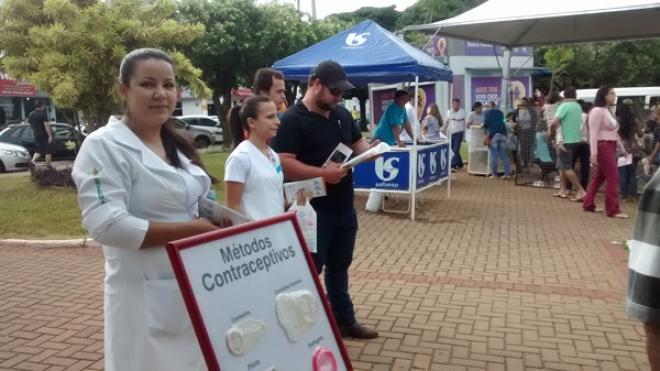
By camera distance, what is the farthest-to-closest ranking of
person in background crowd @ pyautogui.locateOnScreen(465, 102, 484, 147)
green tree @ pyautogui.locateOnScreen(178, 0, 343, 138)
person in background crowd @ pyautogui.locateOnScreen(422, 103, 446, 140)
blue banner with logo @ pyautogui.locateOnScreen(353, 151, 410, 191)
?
1. green tree @ pyautogui.locateOnScreen(178, 0, 343, 138)
2. person in background crowd @ pyautogui.locateOnScreen(465, 102, 484, 147)
3. person in background crowd @ pyautogui.locateOnScreen(422, 103, 446, 140)
4. blue banner with logo @ pyautogui.locateOnScreen(353, 151, 410, 191)

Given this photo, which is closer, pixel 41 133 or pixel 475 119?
pixel 475 119

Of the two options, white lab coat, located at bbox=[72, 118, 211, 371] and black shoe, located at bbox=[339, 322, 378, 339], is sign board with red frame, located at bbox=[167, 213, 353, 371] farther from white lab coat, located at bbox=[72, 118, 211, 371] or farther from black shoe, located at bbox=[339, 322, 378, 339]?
black shoe, located at bbox=[339, 322, 378, 339]

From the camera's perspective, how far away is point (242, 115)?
354 centimetres

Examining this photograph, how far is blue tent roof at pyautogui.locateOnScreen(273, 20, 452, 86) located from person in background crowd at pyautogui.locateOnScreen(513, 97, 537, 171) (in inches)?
140

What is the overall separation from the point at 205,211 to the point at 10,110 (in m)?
37.0

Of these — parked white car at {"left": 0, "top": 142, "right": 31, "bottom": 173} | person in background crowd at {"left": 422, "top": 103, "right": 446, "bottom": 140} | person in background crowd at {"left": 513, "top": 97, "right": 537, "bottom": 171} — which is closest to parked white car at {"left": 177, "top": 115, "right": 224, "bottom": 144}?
parked white car at {"left": 0, "top": 142, "right": 31, "bottom": 173}

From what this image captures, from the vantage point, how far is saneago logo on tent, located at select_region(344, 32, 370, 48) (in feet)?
31.4

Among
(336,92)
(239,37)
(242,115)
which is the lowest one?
(242,115)

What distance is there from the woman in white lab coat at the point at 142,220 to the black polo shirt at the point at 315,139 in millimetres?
1673

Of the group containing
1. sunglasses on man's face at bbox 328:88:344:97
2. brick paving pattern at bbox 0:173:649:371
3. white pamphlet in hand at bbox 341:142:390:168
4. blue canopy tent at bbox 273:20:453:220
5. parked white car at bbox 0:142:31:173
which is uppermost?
blue canopy tent at bbox 273:20:453:220

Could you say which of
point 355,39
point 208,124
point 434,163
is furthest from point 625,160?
point 208,124

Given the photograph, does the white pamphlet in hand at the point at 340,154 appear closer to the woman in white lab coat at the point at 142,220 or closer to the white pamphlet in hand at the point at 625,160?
the woman in white lab coat at the point at 142,220

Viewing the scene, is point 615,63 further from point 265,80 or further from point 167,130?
point 167,130

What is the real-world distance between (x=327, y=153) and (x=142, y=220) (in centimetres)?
202
